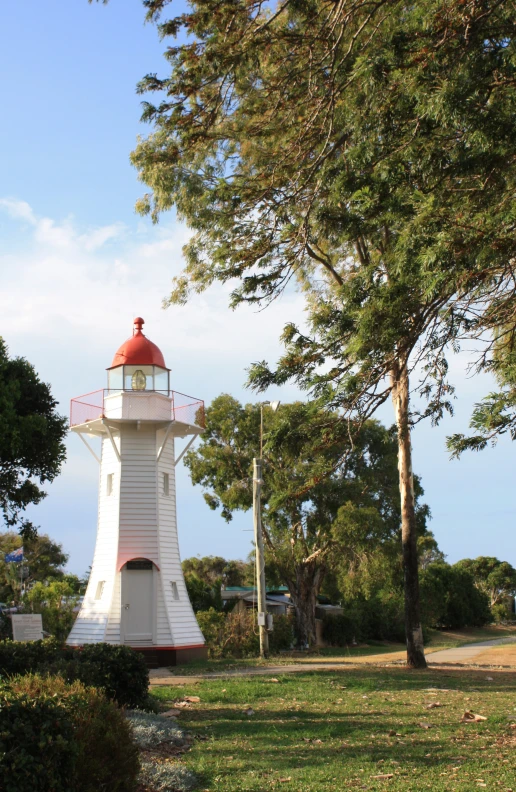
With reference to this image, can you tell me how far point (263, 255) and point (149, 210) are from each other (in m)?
7.15

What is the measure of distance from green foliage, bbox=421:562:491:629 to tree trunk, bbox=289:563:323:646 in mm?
10465

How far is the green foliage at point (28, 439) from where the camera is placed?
71.9 feet

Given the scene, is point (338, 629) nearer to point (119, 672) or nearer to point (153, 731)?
point (119, 672)

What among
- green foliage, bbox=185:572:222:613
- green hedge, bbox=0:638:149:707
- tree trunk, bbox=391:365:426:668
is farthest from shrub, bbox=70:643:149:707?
green foliage, bbox=185:572:222:613

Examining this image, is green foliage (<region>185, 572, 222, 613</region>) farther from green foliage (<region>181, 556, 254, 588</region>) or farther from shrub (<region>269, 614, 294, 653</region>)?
green foliage (<region>181, 556, 254, 588</region>)

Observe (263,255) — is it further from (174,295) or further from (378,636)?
(378,636)

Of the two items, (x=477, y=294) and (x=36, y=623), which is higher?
(x=477, y=294)

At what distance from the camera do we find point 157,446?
1046 inches

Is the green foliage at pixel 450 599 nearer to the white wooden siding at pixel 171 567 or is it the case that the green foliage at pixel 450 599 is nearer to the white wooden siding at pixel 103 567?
the white wooden siding at pixel 171 567

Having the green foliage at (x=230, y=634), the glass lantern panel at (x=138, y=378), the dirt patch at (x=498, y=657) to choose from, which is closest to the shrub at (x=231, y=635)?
the green foliage at (x=230, y=634)

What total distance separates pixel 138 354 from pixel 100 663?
16072 millimetres

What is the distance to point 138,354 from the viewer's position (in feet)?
86.2

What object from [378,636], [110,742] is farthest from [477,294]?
[378,636]

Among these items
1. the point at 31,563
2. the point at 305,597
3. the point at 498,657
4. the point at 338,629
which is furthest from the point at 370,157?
the point at 31,563
